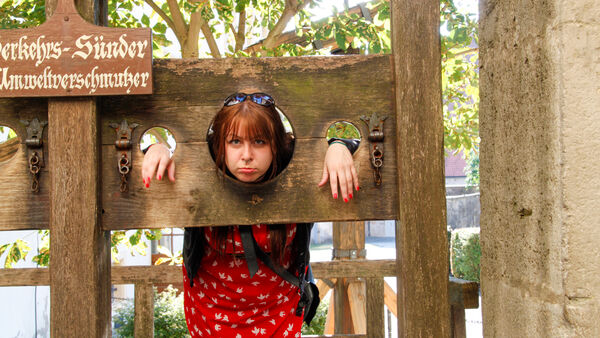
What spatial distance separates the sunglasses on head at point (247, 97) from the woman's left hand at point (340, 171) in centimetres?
30

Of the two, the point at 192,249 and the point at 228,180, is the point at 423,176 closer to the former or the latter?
the point at 228,180

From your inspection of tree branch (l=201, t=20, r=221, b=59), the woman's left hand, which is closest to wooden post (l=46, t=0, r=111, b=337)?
the woman's left hand

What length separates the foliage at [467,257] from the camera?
1379cm

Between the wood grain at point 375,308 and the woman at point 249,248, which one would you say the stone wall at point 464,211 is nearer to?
the wood grain at point 375,308

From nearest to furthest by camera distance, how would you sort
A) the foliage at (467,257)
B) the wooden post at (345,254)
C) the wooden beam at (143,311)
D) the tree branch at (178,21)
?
the wooden beam at (143,311) → the tree branch at (178,21) → the wooden post at (345,254) → the foliage at (467,257)

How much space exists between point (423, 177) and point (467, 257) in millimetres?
13003

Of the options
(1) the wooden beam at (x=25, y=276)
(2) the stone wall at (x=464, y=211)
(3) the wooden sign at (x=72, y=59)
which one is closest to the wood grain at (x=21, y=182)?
(3) the wooden sign at (x=72, y=59)

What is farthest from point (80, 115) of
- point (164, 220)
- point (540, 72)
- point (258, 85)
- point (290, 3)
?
point (290, 3)

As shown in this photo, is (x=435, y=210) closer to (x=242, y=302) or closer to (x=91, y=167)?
(x=242, y=302)

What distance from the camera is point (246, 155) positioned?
1896 mm

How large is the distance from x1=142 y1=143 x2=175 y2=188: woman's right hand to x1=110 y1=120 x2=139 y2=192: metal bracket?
8cm

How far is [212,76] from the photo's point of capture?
1918 mm

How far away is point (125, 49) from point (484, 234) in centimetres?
149

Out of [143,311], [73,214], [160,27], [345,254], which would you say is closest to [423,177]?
[73,214]
